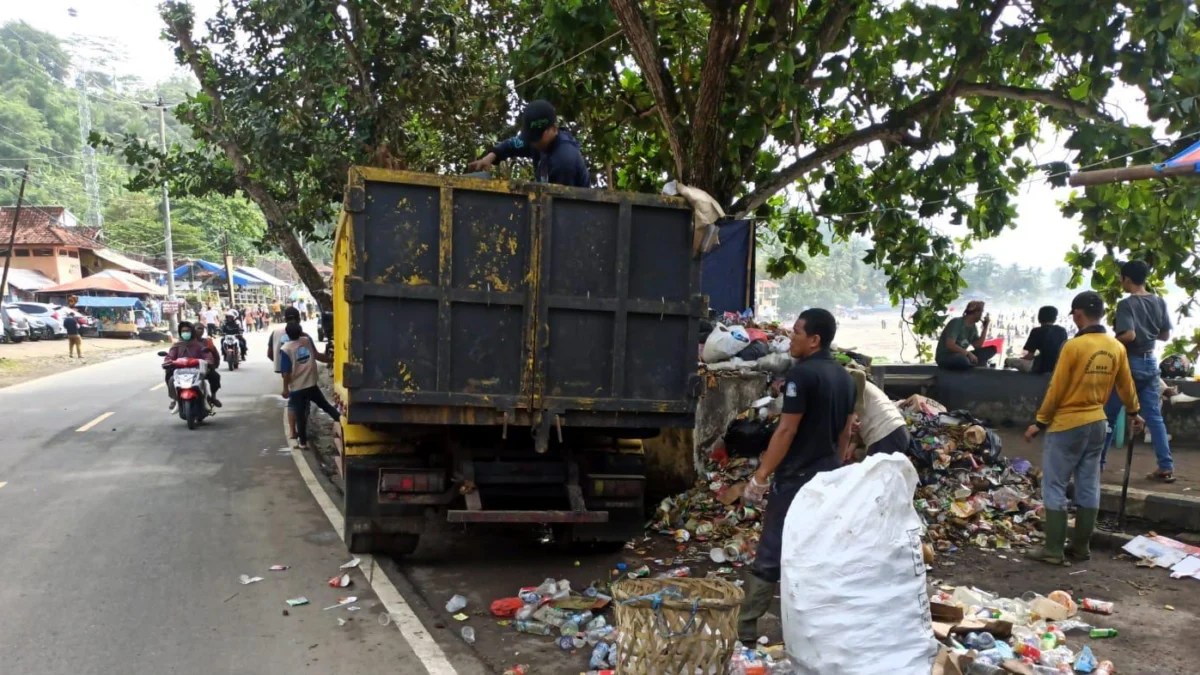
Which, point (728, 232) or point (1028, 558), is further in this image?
point (728, 232)

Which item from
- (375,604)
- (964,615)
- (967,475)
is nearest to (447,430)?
(375,604)

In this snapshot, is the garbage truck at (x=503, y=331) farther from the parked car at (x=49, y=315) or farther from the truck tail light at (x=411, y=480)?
the parked car at (x=49, y=315)

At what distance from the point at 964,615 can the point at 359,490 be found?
370 centimetres

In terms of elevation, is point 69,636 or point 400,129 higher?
point 400,129

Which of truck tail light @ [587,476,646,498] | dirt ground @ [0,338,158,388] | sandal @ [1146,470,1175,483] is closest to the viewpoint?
truck tail light @ [587,476,646,498]

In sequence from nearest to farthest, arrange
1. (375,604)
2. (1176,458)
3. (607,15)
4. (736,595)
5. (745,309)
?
(736,595)
(375,604)
(1176,458)
(607,15)
(745,309)

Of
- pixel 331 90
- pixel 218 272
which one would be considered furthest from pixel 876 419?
pixel 218 272

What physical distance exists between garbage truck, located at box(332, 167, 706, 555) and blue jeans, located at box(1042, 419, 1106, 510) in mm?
2503

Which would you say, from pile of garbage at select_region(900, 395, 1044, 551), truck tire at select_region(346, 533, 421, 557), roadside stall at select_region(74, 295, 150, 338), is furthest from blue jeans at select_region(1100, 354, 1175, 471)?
roadside stall at select_region(74, 295, 150, 338)

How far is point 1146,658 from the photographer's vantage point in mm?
4117

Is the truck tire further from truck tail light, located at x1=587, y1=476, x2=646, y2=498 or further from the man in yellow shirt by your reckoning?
the man in yellow shirt

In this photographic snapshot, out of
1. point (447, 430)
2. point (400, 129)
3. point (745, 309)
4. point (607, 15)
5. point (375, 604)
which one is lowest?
point (375, 604)

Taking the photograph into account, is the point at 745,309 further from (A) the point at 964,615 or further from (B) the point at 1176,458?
(A) the point at 964,615

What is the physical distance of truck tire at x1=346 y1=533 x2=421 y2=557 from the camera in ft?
18.8
